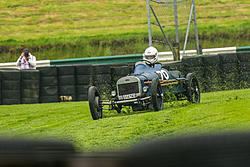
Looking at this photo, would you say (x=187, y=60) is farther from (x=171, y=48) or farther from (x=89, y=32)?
(x=89, y=32)

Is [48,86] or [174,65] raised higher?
[174,65]

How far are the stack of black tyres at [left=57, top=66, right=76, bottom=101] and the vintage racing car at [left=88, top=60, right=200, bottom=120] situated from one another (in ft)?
13.0

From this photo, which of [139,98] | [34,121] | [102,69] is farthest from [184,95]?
[102,69]

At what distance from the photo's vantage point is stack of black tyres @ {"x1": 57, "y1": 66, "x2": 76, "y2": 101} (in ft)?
39.3

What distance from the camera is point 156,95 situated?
273 inches

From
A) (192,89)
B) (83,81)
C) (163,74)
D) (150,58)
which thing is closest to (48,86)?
(83,81)

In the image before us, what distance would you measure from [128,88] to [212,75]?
15.2 feet

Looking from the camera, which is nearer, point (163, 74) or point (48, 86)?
point (163, 74)

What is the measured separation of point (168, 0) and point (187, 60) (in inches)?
142

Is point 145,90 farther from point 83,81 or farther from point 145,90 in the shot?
point 83,81

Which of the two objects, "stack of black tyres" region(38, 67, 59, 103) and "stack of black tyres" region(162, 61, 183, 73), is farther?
"stack of black tyres" region(38, 67, 59, 103)

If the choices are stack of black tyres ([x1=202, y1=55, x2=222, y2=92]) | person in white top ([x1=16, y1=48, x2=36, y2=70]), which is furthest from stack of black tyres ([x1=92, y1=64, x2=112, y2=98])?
stack of black tyres ([x1=202, y1=55, x2=222, y2=92])

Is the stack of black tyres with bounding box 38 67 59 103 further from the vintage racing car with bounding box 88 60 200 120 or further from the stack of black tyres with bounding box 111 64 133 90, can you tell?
the vintage racing car with bounding box 88 60 200 120

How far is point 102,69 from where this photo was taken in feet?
39.4
